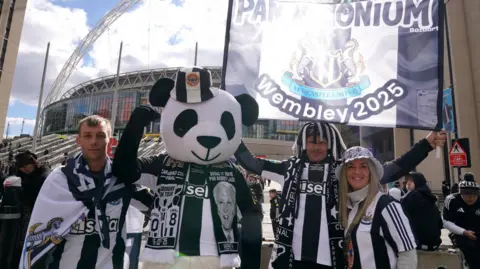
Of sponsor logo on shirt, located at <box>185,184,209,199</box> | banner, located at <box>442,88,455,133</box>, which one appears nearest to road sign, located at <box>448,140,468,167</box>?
banner, located at <box>442,88,455,133</box>

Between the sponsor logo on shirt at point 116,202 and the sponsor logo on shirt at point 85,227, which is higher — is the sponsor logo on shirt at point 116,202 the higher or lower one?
the higher one

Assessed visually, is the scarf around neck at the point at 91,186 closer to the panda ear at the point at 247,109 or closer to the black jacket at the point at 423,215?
the panda ear at the point at 247,109

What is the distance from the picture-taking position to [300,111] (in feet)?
11.1

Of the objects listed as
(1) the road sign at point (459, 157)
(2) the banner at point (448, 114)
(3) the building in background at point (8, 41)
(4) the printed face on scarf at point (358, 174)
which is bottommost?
(4) the printed face on scarf at point (358, 174)

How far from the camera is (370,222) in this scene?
2430 millimetres

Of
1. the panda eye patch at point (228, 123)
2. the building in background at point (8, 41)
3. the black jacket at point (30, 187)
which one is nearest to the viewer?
the panda eye patch at point (228, 123)

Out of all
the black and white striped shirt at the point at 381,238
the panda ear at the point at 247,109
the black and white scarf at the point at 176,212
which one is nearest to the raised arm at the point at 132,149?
the black and white scarf at the point at 176,212

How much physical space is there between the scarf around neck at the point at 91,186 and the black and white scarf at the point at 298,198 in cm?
130

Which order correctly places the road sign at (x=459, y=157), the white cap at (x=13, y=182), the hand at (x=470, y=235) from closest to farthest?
1. the white cap at (x=13, y=182)
2. the hand at (x=470, y=235)
3. the road sign at (x=459, y=157)

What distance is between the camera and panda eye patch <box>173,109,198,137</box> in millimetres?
2623

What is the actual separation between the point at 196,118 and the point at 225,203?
→ 0.69m

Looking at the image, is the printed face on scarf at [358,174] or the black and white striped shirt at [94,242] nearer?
the black and white striped shirt at [94,242]

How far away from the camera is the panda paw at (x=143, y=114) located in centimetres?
258

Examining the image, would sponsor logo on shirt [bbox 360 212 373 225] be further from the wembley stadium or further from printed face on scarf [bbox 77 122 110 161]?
the wembley stadium
